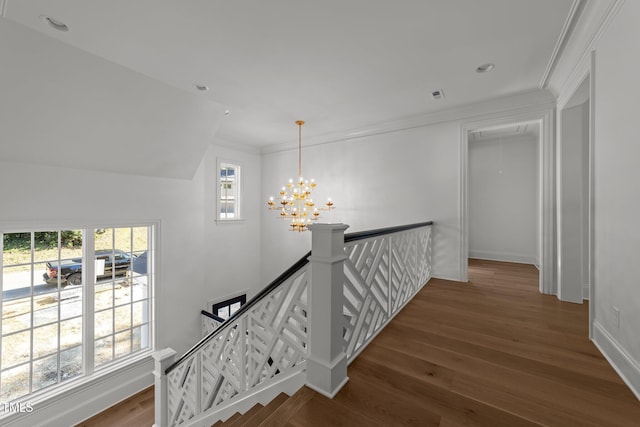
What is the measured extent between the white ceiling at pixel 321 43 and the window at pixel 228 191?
7.80 feet

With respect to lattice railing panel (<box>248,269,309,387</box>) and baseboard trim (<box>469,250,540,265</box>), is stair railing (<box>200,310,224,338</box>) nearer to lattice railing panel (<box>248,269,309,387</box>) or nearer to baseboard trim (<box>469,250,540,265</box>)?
lattice railing panel (<box>248,269,309,387</box>)

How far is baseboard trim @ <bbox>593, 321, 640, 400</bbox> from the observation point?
5.03 feet

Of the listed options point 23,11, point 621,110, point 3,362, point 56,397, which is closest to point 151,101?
point 23,11

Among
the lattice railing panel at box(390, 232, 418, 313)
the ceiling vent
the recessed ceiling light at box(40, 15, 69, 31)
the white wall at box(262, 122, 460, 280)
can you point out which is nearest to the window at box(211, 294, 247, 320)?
the white wall at box(262, 122, 460, 280)

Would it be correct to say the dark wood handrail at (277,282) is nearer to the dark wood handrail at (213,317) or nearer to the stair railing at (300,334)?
the stair railing at (300,334)

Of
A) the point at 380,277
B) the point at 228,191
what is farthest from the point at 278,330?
the point at 228,191

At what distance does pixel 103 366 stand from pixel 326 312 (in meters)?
4.25

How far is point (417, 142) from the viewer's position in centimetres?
440

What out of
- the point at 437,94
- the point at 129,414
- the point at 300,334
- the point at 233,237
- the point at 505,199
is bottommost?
the point at 129,414

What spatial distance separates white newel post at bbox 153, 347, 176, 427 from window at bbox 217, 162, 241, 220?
3.45 metres

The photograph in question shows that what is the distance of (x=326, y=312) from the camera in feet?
5.11

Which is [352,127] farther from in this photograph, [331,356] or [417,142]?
[331,356]

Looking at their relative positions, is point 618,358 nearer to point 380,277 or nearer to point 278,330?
point 380,277

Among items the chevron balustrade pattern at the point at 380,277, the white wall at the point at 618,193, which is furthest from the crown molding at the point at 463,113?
the chevron balustrade pattern at the point at 380,277
